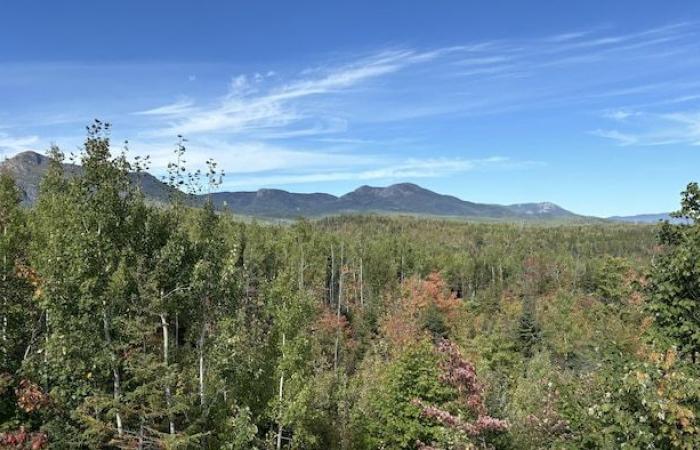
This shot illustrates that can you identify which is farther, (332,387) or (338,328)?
(338,328)

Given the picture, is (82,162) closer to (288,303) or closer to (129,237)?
(129,237)

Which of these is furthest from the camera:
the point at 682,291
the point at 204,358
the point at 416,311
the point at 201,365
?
the point at 416,311

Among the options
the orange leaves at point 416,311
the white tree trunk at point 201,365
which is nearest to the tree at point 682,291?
the white tree trunk at point 201,365

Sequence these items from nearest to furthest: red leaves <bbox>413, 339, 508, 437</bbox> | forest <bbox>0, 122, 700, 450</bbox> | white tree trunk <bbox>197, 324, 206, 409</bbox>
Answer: forest <bbox>0, 122, 700, 450</bbox>, white tree trunk <bbox>197, 324, 206, 409</bbox>, red leaves <bbox>413, 339, 508, 437</bbox>

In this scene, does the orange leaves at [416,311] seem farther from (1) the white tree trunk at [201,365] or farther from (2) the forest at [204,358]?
(1) the white tree trunk at [201,365]

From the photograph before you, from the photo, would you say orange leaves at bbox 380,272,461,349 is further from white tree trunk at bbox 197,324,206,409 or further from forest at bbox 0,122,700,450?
Answer: white tree trunk at bbox 197,324,206,409

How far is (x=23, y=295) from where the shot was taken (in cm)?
1888

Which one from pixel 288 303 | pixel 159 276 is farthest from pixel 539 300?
pixel 159 276

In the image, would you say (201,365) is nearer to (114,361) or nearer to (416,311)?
(114,361)

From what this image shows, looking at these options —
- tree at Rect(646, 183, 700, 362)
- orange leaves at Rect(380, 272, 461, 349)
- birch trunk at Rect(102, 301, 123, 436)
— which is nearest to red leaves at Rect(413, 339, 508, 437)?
tree at Rect(646, 183, 700, 362)

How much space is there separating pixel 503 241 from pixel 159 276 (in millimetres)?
168057

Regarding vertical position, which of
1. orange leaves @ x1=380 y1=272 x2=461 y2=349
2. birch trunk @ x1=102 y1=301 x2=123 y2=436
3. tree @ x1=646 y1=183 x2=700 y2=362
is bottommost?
orange leaves @ x1=380 y1=272 x2=461 y2=349

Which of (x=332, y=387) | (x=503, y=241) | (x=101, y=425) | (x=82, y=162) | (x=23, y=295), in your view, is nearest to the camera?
(x=101, y=425)

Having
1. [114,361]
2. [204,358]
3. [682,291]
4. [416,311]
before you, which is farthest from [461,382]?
[416,311]
